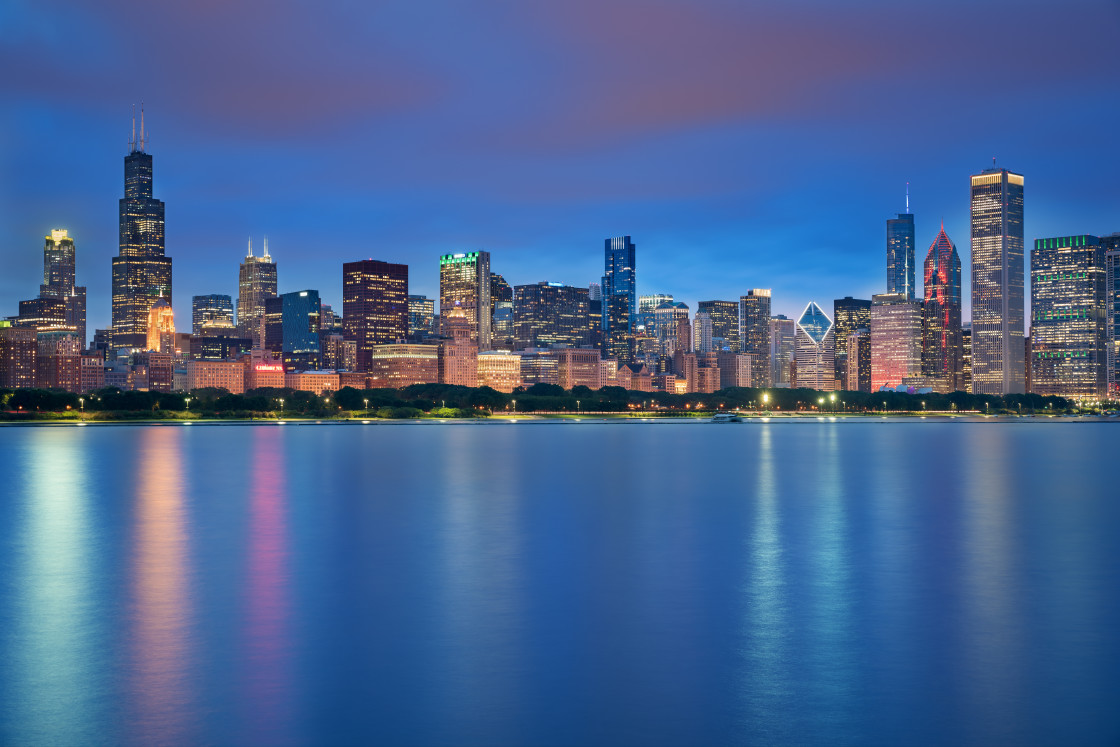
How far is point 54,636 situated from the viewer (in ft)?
73.4

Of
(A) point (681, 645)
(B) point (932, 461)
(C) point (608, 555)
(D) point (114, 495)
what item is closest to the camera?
(A) point (681, 645)

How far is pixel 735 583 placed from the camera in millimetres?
28562

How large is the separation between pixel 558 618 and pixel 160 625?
9.67 m

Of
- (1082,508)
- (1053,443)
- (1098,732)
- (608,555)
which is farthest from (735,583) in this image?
(1053,443)

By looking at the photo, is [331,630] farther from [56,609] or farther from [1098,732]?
[1098,732]

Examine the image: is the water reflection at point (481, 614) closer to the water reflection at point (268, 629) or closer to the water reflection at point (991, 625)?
the water reflection at point (268, 629)

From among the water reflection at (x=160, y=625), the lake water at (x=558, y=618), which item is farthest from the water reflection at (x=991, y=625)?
the water reflection at (x=160, y=625)

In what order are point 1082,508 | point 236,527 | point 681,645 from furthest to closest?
point 1082,508 → point 236,527 → point 681,645

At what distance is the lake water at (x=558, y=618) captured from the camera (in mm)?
16391

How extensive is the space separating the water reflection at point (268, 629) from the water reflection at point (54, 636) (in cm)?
267

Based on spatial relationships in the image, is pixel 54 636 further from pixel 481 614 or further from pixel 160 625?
pixel 481 614

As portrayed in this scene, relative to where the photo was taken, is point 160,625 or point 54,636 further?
point 160,625

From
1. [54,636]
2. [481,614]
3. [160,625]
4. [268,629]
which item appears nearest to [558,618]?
[481,614]

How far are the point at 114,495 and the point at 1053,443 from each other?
373 feet
